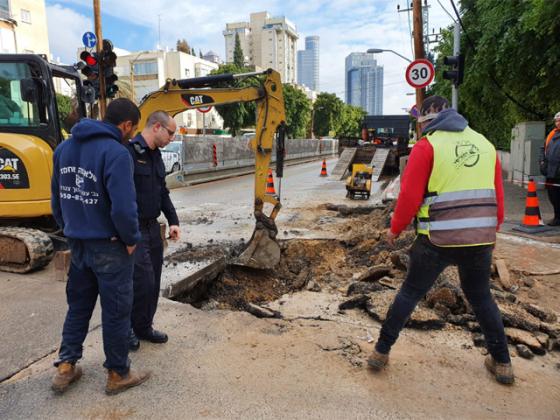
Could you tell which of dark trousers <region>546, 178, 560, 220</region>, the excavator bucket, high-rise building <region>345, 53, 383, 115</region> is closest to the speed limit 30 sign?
dark trousers <region>546, 178, 560, 220</region>

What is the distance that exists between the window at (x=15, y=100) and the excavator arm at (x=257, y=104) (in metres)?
1.39

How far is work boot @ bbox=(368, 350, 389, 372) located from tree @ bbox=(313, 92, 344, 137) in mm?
68174

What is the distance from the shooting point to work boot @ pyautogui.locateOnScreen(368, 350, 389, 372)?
3273 mm

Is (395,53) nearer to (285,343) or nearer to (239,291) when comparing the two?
(239,291)

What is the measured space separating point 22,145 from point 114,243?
3822 mm

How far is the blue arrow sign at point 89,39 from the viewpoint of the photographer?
12.7m

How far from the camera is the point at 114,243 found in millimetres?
2908

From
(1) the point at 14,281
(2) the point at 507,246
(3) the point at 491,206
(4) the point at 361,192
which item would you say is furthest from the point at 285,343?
(4) the point at 361,192

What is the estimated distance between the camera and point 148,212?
3.59m

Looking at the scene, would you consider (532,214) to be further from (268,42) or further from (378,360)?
(268,42)

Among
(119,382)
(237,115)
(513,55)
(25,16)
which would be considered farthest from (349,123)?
(119,382)

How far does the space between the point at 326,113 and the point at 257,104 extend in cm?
6513

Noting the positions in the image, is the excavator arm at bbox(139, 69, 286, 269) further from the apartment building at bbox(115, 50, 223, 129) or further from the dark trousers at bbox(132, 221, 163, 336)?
the apartment building at bbox(115, 50, 223, 129)

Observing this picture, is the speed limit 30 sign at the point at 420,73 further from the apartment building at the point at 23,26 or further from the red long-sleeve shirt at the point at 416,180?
the apartment building at the point at 23,26
